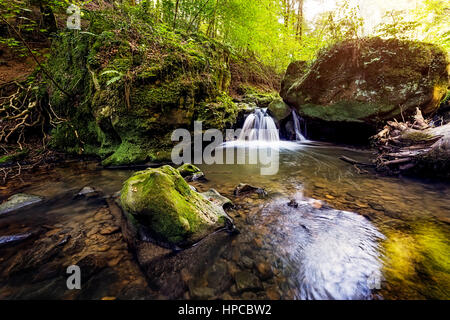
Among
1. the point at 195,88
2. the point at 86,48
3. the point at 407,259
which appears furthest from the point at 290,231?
the point at 86,48

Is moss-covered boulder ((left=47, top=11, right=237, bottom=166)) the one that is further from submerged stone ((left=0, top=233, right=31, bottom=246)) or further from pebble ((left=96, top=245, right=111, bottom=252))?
pebble ((left=96, top=245, right=111, bottom=252))

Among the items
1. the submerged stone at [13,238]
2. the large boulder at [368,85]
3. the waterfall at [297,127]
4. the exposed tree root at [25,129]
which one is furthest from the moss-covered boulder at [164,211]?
the waterfall at [297,127]

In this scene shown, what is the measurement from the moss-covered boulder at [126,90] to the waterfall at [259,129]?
10.3 feet

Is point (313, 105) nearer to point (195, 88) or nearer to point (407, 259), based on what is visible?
point (195, 88)

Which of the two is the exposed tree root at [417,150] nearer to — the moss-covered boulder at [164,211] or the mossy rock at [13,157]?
the moss-covered boulder at [164,211]

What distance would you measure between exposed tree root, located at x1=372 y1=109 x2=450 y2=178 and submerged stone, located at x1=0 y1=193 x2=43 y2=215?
275 inches

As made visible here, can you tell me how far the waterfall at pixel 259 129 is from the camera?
922 cm

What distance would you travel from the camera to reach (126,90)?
461 cm

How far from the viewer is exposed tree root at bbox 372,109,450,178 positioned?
3363 mm

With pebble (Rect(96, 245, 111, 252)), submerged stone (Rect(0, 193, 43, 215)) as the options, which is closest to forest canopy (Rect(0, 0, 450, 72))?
submerged stone (Rect(0, 193, 43, 215))

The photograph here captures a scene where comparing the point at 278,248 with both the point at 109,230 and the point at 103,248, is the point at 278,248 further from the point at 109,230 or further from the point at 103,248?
the point at 109,230

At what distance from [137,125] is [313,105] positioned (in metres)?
6.89
